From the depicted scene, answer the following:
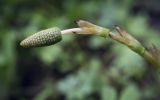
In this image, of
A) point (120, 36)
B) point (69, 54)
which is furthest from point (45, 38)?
point (69, 54)

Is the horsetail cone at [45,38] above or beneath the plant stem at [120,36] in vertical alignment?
above

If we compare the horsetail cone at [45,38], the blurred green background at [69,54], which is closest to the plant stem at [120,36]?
the horsetail cone at [45,38]

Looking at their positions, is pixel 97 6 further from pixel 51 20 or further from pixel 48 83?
pixel 48 83

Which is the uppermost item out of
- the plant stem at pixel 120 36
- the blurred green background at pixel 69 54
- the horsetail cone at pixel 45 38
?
the blurred green background at pixel 69 54

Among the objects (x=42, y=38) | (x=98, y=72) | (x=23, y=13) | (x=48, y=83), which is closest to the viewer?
(x=42, y=38)

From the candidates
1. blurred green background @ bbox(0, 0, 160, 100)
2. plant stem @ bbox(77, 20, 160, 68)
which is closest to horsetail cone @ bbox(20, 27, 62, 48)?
plant stem @ bbox(77, 20, 160, 68)

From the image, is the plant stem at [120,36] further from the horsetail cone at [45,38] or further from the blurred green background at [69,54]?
the blurred green background at [69,54]

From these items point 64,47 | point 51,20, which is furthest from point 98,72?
point 51,20

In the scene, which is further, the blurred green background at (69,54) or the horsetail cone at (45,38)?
the blurred green background at (69,54)
